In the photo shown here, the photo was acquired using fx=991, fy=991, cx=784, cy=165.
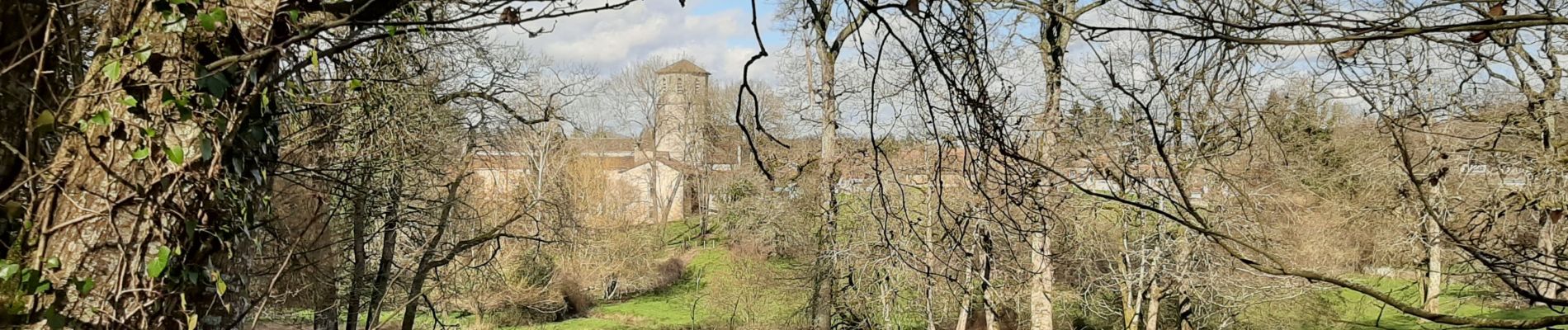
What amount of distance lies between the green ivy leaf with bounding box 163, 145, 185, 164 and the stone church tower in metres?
23.5

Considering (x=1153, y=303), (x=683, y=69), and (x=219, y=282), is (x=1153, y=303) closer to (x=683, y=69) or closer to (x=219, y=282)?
(x=219, y=282)

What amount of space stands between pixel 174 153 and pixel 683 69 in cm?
2902

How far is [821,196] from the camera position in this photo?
13.2 m

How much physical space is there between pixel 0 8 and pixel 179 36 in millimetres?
599

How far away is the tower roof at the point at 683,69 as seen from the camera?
91.3ft

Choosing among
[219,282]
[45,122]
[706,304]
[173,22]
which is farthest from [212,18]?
[706,304]

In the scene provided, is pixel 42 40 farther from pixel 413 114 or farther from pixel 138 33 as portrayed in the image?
pixel 413 114

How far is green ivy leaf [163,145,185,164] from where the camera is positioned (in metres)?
1.71

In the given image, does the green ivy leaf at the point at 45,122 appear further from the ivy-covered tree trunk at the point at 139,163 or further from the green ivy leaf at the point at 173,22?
the green ivy leaf at the point at 173,22

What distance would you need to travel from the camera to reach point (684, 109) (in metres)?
26.7

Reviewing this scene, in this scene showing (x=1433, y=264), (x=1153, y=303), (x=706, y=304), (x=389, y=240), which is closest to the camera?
(x=389, y=240)

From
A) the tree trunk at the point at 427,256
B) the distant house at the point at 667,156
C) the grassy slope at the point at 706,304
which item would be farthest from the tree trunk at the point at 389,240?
the distant house at the point at 667,156

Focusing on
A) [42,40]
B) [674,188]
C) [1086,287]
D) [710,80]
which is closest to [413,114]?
[42,40]

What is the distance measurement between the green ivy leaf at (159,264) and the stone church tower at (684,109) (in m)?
23.5
